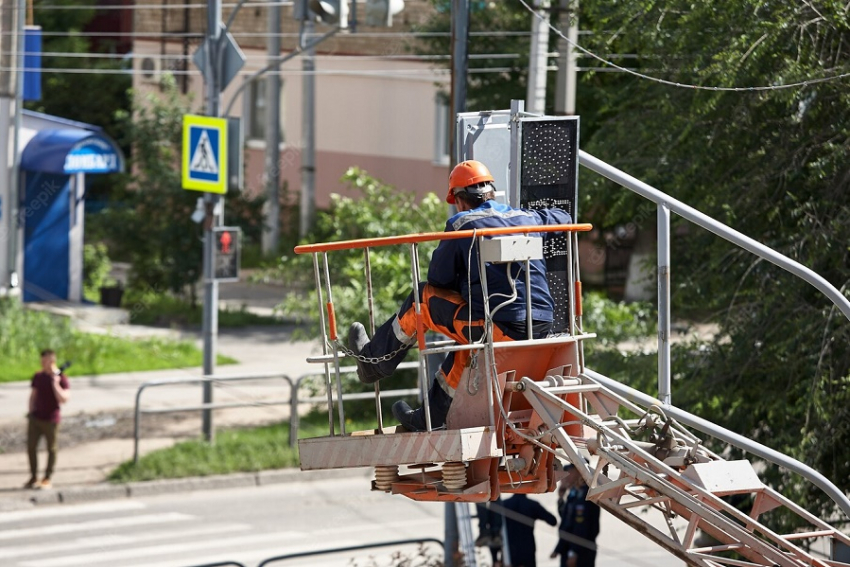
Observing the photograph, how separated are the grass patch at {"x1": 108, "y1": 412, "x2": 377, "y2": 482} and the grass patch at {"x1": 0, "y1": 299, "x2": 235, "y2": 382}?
13.3ft

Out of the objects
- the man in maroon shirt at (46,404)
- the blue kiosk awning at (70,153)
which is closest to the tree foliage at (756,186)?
the man in maroon shirt at (46,404)

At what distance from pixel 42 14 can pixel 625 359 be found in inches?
1267

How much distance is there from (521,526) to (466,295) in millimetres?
5770

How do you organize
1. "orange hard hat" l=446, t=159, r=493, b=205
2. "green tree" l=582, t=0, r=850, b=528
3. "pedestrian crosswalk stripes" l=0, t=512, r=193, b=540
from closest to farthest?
1. "orange hard hat" l=446, t=159, r=493, b=205
2. "green tree" l=582, t=0, r=850, b=528
3. "pedestrian crosswalk stripes" l=0, t=512, r=193, b=540

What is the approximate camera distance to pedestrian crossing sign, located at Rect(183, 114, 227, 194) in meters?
15.6

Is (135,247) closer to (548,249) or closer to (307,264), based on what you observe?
(307,264)

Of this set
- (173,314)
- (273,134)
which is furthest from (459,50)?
(273,134)

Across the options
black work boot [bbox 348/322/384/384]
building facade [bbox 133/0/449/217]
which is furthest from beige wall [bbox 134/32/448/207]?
black work boot [bbox 348/322/384/384]

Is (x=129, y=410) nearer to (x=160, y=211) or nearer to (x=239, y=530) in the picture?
(x=239, y=530)

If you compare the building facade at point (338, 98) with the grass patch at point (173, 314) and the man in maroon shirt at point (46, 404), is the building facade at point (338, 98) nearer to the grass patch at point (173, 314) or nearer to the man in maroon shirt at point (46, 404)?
the grass patch at point (173, 314)

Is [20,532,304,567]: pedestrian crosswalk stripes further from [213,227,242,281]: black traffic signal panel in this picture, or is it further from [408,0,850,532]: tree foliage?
[408,0,850,532]: tree foliage

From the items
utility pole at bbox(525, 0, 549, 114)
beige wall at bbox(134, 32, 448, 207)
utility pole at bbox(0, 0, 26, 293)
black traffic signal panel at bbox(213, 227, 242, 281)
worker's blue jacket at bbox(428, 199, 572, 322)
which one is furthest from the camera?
beige wall at bbox(134, 32, 448, 207)

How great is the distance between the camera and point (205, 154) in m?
15.7

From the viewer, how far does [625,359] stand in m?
10.5
